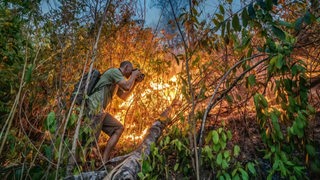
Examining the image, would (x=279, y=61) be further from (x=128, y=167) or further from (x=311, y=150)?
(x=128, y=167)

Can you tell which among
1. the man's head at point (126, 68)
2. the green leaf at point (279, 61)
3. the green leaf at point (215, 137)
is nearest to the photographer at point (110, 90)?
the man's head at point (126, 68)

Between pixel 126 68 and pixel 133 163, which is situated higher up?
pixel 126 68

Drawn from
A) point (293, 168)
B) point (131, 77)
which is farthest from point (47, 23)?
point (293, 168)

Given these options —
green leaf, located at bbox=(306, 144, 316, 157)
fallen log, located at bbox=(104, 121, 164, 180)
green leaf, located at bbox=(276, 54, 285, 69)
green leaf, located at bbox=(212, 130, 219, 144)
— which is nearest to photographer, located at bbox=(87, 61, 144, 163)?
fallen log, located at bbox=(104, 121, 164, 180)

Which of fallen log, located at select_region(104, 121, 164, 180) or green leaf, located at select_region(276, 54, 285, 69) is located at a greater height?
green leaf, located at select_region(276, 54, 285, 69)

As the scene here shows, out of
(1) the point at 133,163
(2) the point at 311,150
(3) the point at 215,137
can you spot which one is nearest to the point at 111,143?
(1) the point at 133,163

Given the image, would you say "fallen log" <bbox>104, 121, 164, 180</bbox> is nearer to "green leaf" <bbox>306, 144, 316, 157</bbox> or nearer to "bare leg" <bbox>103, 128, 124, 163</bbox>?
"bare leg" <bbox>103, 128, 124, 163</bbox>

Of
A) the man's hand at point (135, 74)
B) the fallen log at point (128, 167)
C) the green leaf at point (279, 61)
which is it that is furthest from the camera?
the man's hand at point (135, 74)

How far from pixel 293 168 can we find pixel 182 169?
1.25 meters

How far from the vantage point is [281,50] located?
188cm

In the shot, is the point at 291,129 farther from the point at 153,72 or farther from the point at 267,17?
the point at 153,72

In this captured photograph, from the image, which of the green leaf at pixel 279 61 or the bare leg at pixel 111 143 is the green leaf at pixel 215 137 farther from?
the bare leg at pixel 111 143

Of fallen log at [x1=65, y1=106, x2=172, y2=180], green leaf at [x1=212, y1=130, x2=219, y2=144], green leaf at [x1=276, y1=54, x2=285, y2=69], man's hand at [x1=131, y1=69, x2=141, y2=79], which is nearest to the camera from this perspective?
green leaf at [x1=276, y1=54, x2=285, y2=69]

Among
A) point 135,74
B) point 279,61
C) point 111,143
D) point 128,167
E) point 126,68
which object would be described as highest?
point 126,68
